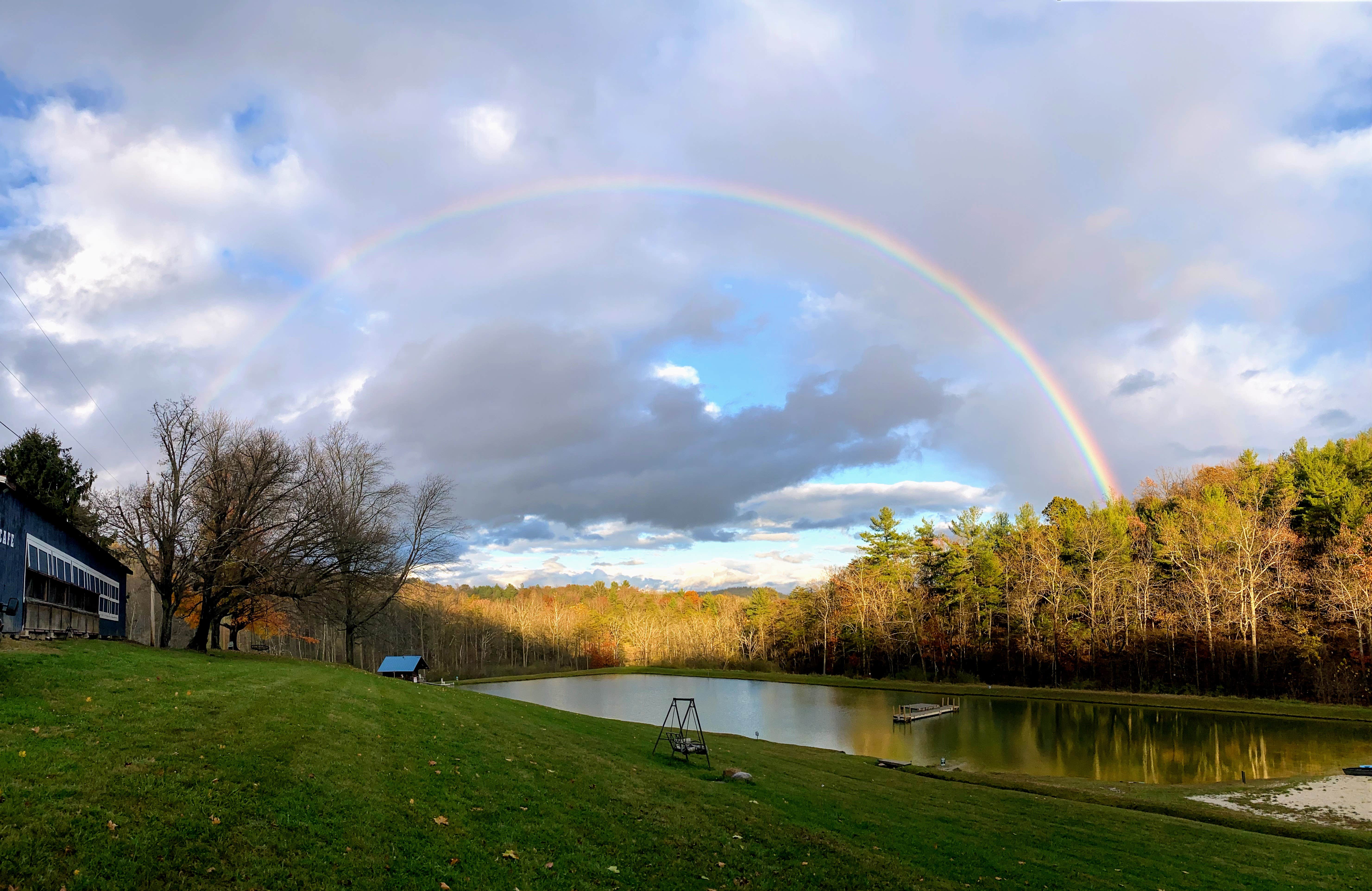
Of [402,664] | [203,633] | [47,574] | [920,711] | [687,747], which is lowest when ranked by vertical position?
[920,711]

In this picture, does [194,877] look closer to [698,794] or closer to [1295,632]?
[698,794]

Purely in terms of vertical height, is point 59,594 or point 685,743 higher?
point 59,594

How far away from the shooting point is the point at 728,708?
53188 mm

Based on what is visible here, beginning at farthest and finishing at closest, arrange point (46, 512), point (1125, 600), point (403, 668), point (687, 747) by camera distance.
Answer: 1. point (1125, 600)
2. point (403, 668)
3. point (46, 512)
4. point (687, 747)

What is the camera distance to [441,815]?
34.2 feet

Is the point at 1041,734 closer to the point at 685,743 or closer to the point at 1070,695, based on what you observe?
→ the point at 1070,695

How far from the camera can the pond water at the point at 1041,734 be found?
31.4 m

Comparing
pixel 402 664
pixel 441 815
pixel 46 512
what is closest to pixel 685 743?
pixel 441 815

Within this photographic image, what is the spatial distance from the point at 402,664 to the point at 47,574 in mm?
26795

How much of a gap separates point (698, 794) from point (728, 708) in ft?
131

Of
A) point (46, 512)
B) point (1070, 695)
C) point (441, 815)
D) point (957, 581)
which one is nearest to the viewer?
point (441, 815)

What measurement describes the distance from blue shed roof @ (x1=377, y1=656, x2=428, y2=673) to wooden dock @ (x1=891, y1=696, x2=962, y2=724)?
108ft

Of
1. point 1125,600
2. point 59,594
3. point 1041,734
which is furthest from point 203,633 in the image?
point 1125,600

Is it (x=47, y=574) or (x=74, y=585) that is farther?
(x=74, y=585)
